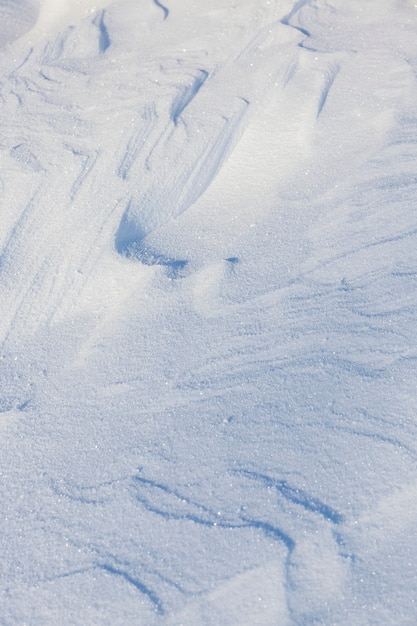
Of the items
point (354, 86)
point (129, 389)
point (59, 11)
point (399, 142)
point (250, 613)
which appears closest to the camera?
point (250, 613)

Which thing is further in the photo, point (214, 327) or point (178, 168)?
point (178, 168)

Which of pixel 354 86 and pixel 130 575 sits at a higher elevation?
pixel 354 86

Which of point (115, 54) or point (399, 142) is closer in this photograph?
point (399, 142)

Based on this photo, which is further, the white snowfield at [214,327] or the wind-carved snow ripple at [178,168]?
the wind-carved snow ripple at [178,168]

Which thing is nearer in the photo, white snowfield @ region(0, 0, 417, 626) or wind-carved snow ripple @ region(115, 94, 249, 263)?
white snowfield @ region(0, 0, 417, 626)

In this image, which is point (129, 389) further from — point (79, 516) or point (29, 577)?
point (29, 577)

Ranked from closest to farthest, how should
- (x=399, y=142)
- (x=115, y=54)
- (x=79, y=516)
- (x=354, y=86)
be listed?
(x=79, y=516)
(x=399, y=142)
(x=354, y=86)
(x=115, y=54)

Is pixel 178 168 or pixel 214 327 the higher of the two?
pixel 178 168

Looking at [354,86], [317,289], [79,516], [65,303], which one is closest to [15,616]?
[79,516]
